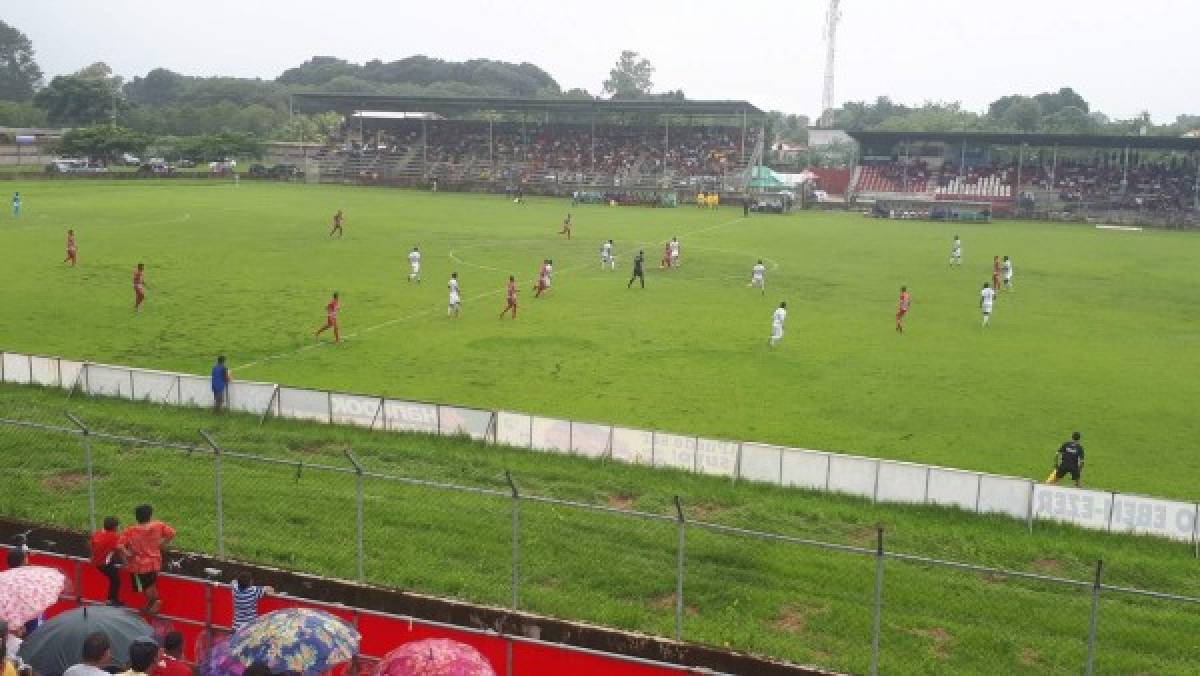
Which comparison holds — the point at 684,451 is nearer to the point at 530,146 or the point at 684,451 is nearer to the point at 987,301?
the point at 987,301

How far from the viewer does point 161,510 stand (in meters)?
16.1

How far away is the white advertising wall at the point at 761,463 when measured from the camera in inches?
697

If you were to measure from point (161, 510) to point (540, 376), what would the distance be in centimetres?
1067

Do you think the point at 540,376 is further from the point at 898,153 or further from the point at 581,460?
the point at 898,153

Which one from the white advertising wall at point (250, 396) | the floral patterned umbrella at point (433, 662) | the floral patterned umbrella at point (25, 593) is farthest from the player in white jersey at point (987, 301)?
the floral patterned umbrella at point (25, 593)

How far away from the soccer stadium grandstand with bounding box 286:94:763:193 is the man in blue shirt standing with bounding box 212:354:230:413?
232 feet

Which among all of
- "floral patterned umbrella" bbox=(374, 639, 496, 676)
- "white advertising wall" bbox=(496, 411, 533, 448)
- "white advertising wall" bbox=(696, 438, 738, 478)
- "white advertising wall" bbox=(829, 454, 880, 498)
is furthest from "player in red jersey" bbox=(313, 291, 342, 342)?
"floral patterned umbrella" bbox=(374, 639, 496, 676)

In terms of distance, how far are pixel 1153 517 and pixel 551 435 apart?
1014 centimetres

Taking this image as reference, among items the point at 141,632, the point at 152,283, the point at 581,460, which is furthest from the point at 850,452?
the point at 152,283

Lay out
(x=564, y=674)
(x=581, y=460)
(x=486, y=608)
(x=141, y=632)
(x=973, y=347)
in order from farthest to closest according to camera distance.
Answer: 1. (x=973, y=347)
2. (x=581, y=460)
3. (x=486, y=608)
4. (x=564, y=674)
5. (x=141, y=632)

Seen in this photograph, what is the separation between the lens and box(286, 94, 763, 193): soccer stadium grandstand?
3691 inches

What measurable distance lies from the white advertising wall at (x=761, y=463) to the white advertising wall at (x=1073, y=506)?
4.13 meters

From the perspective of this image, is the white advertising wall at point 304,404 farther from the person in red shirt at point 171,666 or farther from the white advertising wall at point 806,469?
the person in red shirt at point 171,666

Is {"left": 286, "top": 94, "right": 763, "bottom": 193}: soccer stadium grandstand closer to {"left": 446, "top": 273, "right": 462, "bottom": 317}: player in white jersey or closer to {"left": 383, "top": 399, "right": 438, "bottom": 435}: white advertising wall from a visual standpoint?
{"left": 446, "top": 273, "right": 462, "bottom": 317}: player in white jersey
